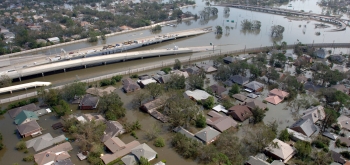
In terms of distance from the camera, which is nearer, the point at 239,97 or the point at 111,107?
the point at 111,107

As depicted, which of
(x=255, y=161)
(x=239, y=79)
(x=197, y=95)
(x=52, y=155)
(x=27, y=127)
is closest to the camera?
(x=255, y=161)

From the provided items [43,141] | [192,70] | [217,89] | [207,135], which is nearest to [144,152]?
[207,135]

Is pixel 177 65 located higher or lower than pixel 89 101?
higher

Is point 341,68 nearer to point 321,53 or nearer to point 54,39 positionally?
point 321,53

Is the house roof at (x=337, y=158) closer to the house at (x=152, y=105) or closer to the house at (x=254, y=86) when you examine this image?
the house at (x=254, y=86)

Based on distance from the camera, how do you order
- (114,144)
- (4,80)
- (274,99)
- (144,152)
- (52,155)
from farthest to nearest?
1. (4,80)
2. (274,99)
3. (114,144)
4. (144,152)
5. (52,155)

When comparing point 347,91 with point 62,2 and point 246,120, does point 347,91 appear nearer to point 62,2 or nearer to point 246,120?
point 246,120

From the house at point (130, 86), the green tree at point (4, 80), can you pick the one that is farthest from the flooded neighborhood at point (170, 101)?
the house at point (130, 86)

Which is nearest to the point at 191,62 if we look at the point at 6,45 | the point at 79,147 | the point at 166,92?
the point at 166,92
